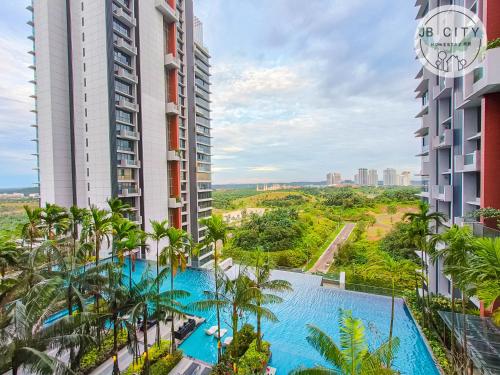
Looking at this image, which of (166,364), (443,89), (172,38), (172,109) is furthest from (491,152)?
(172,38)

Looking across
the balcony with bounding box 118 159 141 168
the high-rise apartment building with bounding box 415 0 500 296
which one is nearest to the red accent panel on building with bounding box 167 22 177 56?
the balcony with bounding box 118 159 141 168

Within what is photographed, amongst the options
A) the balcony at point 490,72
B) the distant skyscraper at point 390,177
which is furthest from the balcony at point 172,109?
the distant skyscraper at point 390,177

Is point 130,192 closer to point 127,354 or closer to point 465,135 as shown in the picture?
point 127,354

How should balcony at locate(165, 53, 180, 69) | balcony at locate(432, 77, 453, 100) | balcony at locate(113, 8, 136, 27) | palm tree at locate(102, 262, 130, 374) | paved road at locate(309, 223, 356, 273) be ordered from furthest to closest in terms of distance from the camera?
paved road at locate(309, 223, 356, 273) → balcony at locate(165, 53, 180, 69) → balcony at locate(113, 8, 136, 27) → balcony at locate(432, 77, 453, 100) → palm tree at locate(102, 262, 130, 374)

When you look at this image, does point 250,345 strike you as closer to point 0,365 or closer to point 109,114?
point 0,365

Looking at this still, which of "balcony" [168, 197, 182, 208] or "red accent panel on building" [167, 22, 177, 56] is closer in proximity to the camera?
"red accent panel on building" [167, 22, 177, 56]

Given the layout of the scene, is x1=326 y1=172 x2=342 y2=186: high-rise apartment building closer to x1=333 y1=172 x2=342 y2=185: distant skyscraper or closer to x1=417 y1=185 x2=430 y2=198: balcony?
x1=333 y1=172 x2=342 y2=185: distant skyscraper
